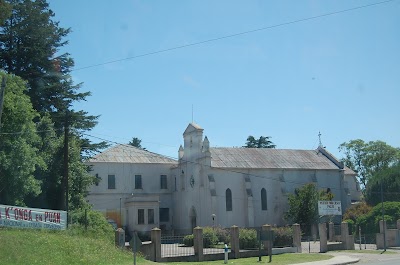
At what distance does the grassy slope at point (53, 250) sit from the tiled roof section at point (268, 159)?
A: 30603mm

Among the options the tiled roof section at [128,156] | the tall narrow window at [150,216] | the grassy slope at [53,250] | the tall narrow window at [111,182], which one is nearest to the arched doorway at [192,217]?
the tall narrow window at [150,216]

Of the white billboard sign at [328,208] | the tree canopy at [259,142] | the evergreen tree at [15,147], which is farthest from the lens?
the tree canopy at [259,142]

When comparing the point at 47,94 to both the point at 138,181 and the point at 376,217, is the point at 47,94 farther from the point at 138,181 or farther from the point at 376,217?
the point at 376,217

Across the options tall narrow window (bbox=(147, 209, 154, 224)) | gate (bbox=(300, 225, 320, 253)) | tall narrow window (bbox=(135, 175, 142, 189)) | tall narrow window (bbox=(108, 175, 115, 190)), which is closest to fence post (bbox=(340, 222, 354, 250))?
gate (bbox=(300, 225, 320, 253))

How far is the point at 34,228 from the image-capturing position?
28938 mm

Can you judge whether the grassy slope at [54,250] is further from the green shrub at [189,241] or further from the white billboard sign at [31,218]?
the green shrub at [189,241]

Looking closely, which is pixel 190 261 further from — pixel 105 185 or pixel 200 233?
pixel 105 185

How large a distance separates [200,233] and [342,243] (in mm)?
14585

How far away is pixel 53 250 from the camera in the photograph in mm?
25203

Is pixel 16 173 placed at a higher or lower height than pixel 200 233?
higher

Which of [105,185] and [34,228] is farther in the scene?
[105,185]

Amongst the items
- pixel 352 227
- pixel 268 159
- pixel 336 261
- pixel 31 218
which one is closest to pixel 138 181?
pixel 268 159

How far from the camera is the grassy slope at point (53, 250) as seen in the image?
924 inches

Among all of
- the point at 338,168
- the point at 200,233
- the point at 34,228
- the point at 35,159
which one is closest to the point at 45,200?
the point at 35,159
